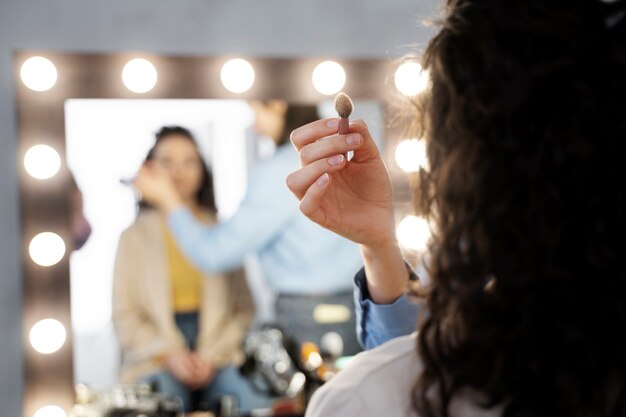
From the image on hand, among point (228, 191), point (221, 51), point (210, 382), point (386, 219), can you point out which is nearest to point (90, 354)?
point (210, 382)

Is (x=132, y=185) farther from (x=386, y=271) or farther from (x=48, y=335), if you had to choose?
(x=386, y=271)

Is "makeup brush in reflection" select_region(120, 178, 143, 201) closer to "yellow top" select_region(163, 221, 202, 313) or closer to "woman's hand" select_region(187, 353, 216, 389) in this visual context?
"yellow top" select_region(163, 221, 202, 313)

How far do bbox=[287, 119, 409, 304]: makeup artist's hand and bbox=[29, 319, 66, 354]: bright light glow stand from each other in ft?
2.26

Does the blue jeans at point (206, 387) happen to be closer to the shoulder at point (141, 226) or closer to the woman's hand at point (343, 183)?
the shoulder at point (141, 226)

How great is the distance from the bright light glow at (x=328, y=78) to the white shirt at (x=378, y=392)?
3.11 ft

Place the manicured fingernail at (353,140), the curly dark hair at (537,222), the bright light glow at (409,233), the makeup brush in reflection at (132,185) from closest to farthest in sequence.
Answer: the curly dark hair at (537,222), the manicured fingernail at (353,140), the makeup brush in reflection at (132,185), the bright light glow at (409,233)

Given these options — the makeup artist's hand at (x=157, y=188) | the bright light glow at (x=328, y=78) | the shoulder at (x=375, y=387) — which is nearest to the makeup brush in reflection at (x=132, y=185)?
the makeup artist's hand at (x=157, y=188)

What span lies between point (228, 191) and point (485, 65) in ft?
2.80

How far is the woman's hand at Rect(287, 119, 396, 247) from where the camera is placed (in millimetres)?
519

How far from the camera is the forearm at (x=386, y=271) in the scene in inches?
23.9

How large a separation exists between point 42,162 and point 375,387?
3.02 feet

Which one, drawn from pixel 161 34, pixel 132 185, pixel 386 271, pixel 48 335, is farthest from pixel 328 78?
pixel 386 271

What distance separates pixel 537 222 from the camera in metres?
0.33

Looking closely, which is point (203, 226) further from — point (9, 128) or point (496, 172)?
point (496, 172)
